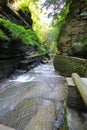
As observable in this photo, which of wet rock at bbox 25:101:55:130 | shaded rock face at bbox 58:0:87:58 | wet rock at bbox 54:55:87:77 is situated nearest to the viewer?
wet rock at bbox 25:101:55:130

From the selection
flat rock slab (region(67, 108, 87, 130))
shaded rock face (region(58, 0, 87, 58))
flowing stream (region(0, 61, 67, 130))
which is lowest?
flowing stream (region(0, 61, 67, 130))

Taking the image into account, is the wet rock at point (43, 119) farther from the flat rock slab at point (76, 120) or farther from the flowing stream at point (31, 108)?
the flat rock slab at point (76, 120)

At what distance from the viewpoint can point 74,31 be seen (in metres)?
8.10

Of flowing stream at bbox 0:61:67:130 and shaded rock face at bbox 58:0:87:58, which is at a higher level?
shaded rock face at bbox 58:0:87:58

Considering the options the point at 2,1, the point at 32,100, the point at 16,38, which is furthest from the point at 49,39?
the point at 32,100

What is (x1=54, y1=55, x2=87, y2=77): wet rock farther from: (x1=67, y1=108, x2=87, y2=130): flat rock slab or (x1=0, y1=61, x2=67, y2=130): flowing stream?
(x1=67, y1=108, x2=87, y2=130): flat rock slab

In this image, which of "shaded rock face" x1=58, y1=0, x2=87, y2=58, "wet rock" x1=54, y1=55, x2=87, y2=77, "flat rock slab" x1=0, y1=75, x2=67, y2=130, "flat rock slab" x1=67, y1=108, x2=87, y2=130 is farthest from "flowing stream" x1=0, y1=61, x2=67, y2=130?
"shaded rock face" x1=58, y1=0, x2=87, y2=58

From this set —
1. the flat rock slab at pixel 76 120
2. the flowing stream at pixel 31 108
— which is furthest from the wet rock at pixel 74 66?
the flat rock slab at pixel 76 120

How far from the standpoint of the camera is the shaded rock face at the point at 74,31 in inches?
285

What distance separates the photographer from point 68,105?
89.0 inches

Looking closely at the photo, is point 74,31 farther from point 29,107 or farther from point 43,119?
point 43,119

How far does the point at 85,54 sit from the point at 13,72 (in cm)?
395

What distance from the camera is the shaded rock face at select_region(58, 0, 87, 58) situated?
23.8 ft

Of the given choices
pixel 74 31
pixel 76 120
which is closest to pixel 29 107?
pixel 76 120
